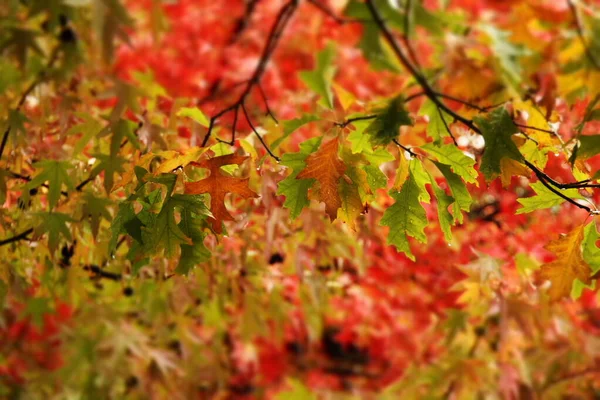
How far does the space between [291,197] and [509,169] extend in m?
0.63

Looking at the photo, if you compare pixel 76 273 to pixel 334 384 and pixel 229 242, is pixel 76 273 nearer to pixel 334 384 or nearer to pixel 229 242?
pixel 229 242

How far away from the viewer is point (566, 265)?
70.1 inches

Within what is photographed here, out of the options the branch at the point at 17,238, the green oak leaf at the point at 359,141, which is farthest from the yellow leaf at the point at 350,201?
the branch at the point at 17,238

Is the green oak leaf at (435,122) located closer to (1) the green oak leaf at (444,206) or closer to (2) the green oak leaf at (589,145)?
(1) the green oak leaf at (444,206)

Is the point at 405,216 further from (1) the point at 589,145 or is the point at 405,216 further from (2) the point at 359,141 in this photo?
(1) the point at 589,145

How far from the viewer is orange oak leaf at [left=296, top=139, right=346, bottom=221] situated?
167 cm

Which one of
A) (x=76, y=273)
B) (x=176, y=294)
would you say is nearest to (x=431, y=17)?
(x=176, y=294)

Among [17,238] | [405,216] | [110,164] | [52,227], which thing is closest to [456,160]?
[405,216]

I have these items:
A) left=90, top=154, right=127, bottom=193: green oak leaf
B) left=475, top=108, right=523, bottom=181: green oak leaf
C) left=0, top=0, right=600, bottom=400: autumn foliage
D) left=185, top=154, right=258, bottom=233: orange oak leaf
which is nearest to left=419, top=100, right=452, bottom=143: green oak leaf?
left=0, top=0, right=600, bottom=400: autumn foliage

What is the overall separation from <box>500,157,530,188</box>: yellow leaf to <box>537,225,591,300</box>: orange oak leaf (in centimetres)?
24

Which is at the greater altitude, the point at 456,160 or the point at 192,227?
the point at 456,160

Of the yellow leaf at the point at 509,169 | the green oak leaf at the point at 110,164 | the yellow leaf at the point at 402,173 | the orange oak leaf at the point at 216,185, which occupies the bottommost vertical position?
the orange oak leaf at the point at 216,185

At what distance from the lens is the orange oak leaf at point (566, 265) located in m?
1.75

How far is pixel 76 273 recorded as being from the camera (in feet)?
8.42
